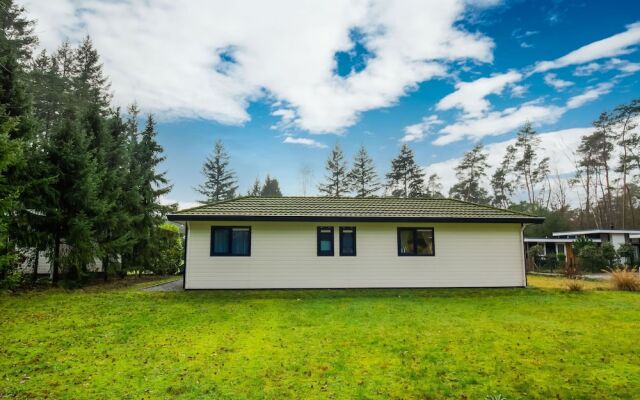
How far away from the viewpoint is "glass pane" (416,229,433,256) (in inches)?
495

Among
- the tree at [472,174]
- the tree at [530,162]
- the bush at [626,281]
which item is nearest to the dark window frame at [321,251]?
the bush at [626,281]

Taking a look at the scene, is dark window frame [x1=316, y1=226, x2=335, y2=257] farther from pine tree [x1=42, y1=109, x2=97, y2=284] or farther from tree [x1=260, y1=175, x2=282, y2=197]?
tree [x1=260, y1=175, x2=282, y2=197]

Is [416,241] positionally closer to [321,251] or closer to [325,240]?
[325,240]

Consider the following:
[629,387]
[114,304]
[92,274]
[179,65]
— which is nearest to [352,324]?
[629,387]

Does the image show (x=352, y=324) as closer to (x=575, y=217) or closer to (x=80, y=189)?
(x=80, y=189)

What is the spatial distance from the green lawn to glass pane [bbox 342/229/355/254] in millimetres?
2594

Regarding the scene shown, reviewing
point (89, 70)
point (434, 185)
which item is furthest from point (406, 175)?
point (89, 70)

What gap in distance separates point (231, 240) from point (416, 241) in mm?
6591

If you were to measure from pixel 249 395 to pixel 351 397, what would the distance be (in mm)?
1152

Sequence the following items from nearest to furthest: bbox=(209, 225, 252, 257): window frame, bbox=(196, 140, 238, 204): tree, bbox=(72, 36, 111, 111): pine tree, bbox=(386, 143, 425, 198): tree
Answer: bbox=(209, 225, 252, 257): window frame → bbox=(72, 36, 111, 111): pine tree → bbox=(386, 143, 425, 198): tree → bbox=(196, 140, 238, 204): tree

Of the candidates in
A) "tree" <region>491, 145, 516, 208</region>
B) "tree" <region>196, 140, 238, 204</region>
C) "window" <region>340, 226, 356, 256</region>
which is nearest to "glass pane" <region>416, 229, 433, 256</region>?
"window" <region>340, 226, 356, 256</region>

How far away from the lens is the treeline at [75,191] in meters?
10.6

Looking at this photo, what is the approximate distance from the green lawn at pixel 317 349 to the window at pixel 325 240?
8.24 ft

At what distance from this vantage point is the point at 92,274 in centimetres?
1463
